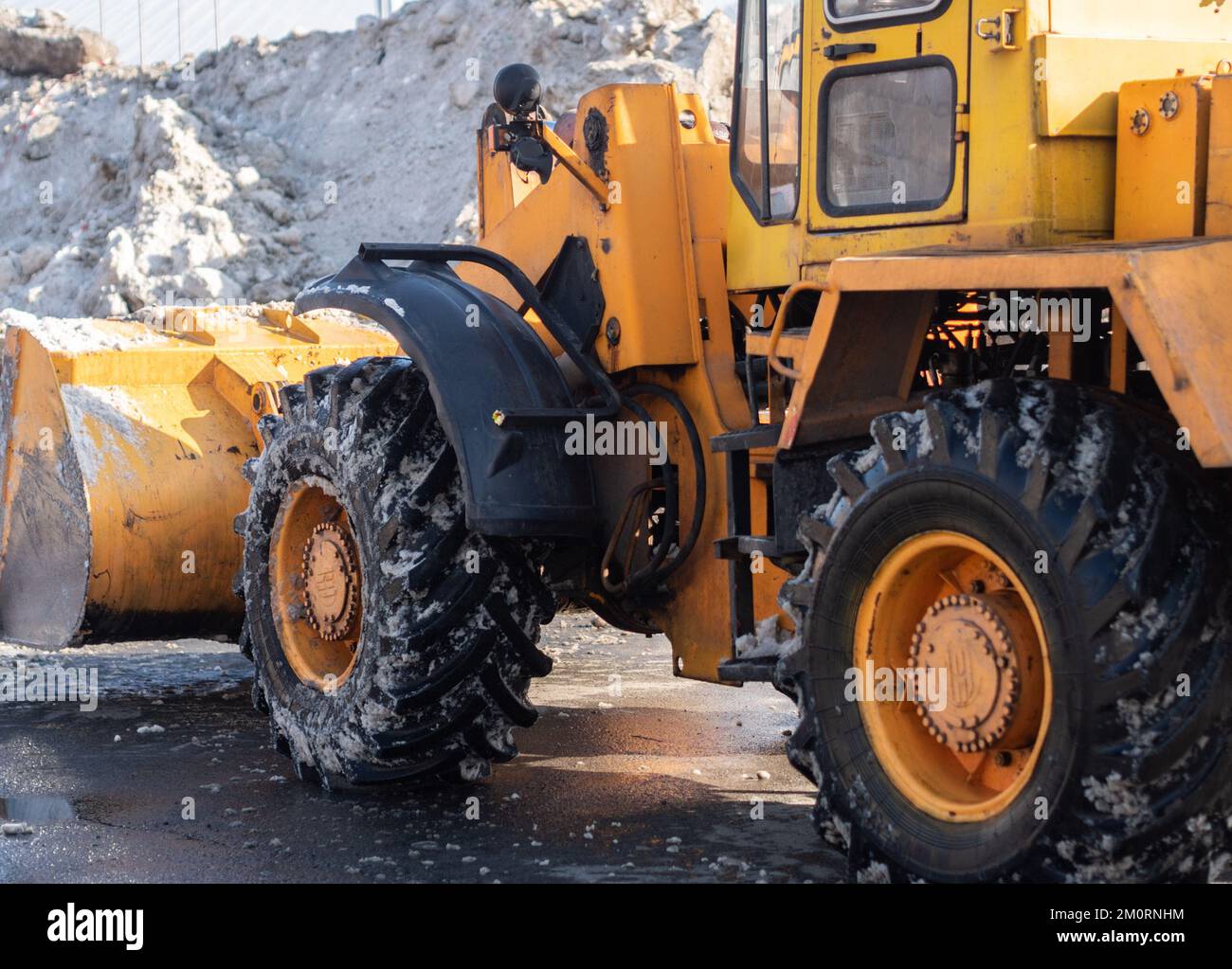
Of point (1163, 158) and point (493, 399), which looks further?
point (493, 399)

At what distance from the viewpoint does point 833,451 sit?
468cm

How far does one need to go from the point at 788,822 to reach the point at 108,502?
3.11 m

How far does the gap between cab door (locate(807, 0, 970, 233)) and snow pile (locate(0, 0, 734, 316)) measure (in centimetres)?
1286

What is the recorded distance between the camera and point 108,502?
7016mm

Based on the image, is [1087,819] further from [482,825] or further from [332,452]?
[332,452]

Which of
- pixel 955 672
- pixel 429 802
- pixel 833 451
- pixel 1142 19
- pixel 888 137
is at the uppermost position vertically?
pixel 1142 19

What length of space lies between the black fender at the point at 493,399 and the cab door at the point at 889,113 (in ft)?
3.49

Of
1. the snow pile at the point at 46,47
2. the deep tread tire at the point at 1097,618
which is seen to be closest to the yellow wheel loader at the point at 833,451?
the deep tread tire at the point at 1097,618

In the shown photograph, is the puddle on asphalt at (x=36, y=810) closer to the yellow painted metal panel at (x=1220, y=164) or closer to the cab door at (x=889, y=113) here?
Result: the cab door at (x=889, y=113)

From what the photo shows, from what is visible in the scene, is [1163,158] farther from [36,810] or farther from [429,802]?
[36,810]

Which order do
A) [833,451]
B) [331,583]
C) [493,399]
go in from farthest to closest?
[331,583]
[493,399]
[833,451]

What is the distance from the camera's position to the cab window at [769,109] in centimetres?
509

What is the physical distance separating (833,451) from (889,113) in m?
0.91

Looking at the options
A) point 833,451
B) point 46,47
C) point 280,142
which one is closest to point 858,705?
point 833,451
